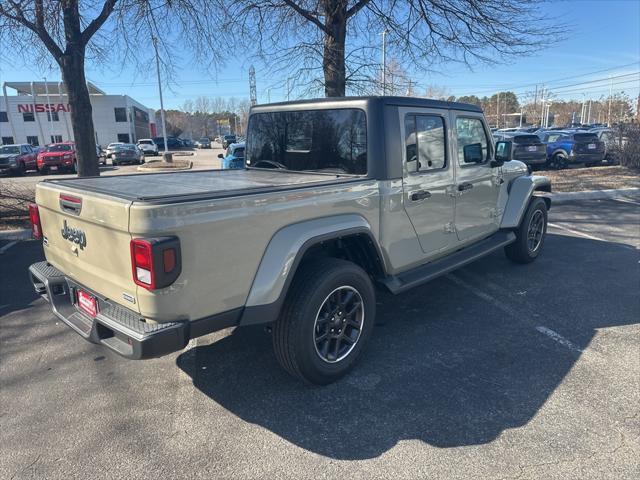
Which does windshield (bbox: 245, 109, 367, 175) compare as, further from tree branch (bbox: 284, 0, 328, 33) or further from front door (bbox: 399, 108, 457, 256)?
tree branch (bbox: 284, 0, 328, 33)

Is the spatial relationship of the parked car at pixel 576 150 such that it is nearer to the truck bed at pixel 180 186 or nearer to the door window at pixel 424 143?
the door window at pixel 424 143

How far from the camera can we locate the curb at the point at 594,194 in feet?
36.7

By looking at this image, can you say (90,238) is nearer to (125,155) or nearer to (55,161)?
(55,161)

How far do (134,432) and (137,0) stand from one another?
28.7 feet

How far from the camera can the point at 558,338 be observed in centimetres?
397

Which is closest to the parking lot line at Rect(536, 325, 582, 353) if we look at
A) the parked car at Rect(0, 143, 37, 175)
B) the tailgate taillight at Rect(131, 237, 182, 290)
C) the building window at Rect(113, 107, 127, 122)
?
the tailgate taillight at Rect(131, 237, 182, 290)

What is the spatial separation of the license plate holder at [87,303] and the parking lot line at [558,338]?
365cm

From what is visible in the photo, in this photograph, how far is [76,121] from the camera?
897cm

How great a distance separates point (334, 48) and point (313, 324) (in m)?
7.60

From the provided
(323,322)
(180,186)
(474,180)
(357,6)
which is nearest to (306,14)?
(357,6)

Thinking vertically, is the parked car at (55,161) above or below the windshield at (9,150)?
below

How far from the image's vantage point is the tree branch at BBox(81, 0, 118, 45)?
8.44 meters

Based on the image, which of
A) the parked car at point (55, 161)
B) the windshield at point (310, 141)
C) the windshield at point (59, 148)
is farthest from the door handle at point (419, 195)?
the windshield at point (59, 148)

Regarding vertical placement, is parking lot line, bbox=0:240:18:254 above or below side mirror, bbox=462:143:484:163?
below
